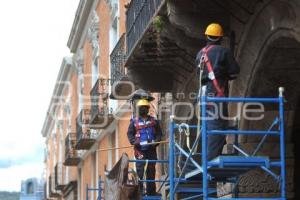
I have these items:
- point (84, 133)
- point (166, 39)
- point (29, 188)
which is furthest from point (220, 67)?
point (29, 188)

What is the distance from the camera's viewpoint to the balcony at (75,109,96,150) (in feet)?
86.2

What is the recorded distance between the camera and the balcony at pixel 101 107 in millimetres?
21781

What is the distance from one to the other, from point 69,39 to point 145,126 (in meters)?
22.0

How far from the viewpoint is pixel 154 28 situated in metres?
10.1

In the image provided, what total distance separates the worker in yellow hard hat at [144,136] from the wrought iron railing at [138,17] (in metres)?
1.22

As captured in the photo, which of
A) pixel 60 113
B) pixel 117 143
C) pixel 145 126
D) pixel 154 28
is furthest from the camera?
pixel 60 113

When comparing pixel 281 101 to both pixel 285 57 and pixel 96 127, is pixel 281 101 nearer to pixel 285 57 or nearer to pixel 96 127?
pixel 285 57

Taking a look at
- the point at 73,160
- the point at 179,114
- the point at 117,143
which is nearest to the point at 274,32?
the point at 179,114

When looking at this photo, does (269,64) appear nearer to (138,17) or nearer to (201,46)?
(201,46)

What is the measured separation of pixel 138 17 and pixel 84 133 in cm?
1487

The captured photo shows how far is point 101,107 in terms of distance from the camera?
22.4m

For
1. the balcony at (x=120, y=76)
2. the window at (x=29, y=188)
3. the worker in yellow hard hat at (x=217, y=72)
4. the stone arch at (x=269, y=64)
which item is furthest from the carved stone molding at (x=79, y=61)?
the worker in yellow hard hat at (x=217, y=72)

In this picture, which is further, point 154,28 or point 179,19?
point 154,28

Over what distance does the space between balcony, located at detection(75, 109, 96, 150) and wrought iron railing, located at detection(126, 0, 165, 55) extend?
13402mm
